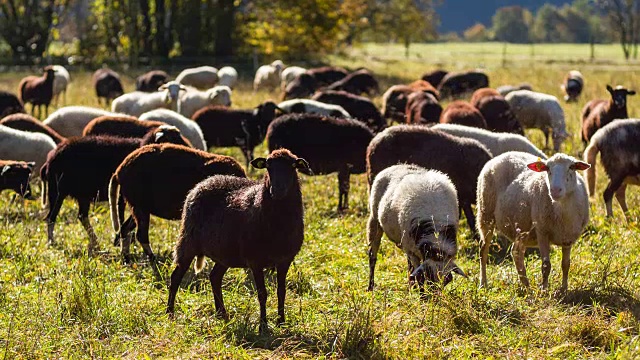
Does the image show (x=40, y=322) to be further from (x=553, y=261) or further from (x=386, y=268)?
(x=553, y=261)

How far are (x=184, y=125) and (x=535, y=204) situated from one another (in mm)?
6765

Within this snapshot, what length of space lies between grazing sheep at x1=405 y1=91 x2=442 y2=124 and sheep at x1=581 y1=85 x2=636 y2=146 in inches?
103

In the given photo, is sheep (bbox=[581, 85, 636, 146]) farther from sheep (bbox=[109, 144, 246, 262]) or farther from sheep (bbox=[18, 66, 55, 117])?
sheep (bbox=[18, 66, 55, 117])

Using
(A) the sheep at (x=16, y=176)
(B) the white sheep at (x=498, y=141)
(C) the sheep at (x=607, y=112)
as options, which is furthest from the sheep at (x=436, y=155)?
(C) the sheep at (x=607, y=112)

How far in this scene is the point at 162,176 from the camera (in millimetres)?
8391

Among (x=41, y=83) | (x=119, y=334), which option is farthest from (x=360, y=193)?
(x=41, y=83)

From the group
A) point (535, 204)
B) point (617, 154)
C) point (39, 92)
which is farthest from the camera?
point (39, 92)

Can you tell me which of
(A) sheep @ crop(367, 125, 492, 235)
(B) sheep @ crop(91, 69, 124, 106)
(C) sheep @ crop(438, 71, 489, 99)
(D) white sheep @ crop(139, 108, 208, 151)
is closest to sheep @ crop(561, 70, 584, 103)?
(C) sheep @ crop(438, 71, 489, 99)

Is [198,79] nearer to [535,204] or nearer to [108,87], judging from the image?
[108,87]

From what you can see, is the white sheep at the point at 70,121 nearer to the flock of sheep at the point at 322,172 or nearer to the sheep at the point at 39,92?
the flock of sheep at the point at 322,172

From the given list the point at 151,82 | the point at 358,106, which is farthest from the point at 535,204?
the point at 151,82

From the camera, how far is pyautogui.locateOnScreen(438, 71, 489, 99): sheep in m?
24.9

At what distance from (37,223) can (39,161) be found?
77.9 inches

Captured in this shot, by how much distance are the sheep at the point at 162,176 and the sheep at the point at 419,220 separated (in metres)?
1.52
